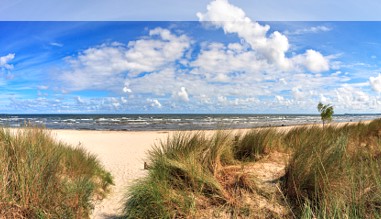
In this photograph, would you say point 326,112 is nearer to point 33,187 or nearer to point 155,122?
point 33,187

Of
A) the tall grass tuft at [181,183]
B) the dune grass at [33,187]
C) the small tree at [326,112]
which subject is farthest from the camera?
the small tree at [326,112]

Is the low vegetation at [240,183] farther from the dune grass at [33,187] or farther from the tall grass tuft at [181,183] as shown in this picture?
the dune grass at [33,187]

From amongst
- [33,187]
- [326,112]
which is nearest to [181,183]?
[33,187]

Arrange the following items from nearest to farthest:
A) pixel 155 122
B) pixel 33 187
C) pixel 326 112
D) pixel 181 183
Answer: pixel 33 187, pixel 181 183, pixel 326 112, pixel 155 122

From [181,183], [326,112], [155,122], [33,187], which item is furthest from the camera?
[155,122]

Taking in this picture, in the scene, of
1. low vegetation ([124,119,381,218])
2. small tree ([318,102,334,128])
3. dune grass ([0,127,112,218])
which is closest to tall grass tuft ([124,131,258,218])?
low vegetation ([124,119,381,218])

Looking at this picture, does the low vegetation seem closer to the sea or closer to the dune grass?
the dune grass

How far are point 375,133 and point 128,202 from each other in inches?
423

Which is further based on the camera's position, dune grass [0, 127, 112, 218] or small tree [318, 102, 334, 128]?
small tree [318, 102, 334, 128]

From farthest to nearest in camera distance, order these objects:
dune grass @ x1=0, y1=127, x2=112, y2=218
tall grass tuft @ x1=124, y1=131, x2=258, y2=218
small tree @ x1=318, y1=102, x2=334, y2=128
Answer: small tree @ x1=318, y1=102, x2=334, y2=128 → tall grass tuft @ x1=124, y1=131, x2=258, y2=218 → dune grass @ x1=0, y1=127, x2=112, y2=218

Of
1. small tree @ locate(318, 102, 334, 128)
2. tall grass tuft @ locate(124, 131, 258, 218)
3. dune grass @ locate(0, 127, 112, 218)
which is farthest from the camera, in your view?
small tree @ locate(318, 102, 334, 128)

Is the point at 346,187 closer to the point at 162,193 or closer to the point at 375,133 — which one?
the point at 162,193

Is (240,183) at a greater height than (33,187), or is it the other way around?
(33,187)

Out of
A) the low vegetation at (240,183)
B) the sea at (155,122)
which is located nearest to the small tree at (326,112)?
the sea at (155,122)
